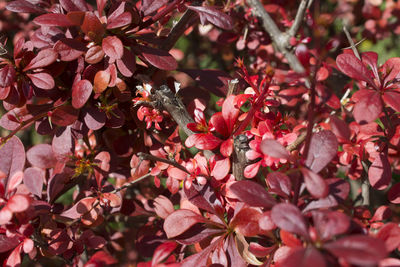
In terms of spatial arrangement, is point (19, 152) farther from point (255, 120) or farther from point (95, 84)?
point (255, 120)

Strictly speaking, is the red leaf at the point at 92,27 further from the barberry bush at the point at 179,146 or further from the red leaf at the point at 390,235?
the red leaf at the point at 390,235

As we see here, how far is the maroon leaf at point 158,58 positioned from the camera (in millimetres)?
939

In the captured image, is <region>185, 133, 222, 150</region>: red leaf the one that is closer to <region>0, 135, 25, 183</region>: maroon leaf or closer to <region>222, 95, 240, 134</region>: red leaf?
<region>222, 95, 240, 134</region>: red leaf

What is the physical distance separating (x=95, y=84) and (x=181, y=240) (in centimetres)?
46

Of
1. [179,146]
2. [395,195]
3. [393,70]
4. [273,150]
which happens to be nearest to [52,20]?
[179,146]

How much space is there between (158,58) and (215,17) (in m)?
0.19

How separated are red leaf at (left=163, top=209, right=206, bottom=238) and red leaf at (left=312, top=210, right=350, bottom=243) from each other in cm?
32

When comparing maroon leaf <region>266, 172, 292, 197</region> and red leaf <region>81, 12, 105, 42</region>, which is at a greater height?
red leaf <region>81, 12, 105, 42</region>

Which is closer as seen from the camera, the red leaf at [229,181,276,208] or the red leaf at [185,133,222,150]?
the red leaf at [229,181,276,208]

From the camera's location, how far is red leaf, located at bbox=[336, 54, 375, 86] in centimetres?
81

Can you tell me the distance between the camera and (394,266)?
2.09 ft

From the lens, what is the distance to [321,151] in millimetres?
716

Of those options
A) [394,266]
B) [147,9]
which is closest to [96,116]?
[147,9]

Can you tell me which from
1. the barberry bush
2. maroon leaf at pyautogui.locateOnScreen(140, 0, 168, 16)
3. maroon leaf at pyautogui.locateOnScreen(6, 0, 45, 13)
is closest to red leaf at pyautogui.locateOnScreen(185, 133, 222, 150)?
the barberry bush
